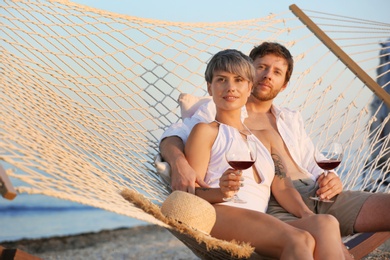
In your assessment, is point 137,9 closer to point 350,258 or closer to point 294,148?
point 294,148

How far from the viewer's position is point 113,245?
24.5 feet

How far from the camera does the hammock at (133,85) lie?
208 centimetres

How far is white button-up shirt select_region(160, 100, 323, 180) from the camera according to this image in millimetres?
2244

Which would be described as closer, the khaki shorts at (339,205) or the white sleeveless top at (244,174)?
the white sleeveless top at (244,174)

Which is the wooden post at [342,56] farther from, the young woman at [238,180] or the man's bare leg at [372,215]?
the young woman at [238,180]

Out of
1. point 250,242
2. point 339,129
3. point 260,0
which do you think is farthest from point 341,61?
point 260,0

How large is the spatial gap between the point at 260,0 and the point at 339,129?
346 centimetres

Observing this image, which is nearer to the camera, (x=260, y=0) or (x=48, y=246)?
(x=260, y=0)

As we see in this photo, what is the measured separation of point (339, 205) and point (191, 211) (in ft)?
2.28

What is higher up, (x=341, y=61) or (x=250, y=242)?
(x=341, y=61)

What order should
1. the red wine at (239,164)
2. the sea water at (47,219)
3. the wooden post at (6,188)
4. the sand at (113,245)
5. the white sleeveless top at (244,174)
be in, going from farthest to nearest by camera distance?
the sea water at (47,219) → the sand at (113,245) → the white sleeveless top at (244,174) → the red wine at (239,164) → the wooden post at (6,188)

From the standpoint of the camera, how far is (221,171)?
6.57 ft

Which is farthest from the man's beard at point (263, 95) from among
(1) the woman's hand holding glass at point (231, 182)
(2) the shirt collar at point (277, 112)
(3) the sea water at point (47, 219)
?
(3) the sea water at point (47, 219)

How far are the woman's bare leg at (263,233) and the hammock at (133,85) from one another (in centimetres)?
12
